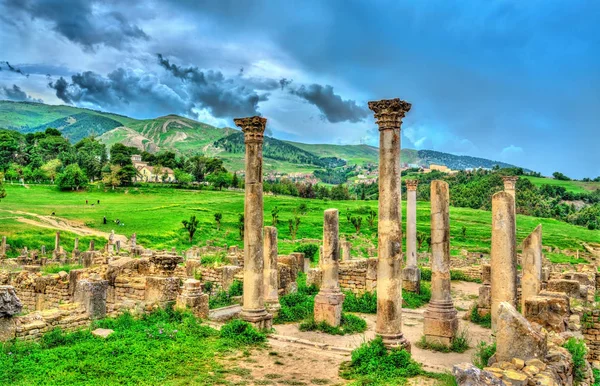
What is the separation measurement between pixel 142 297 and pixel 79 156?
10810 centimetres

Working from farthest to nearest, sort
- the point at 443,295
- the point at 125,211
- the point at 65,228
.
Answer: the point at 125,211 < the point at 65,228 < the point at 443,295

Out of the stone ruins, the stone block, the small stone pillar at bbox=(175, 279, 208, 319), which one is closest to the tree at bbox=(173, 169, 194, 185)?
the stone ruins

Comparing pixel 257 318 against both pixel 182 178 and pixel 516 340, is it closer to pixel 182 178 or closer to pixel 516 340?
pixel 516 340

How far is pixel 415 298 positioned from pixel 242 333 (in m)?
10.1

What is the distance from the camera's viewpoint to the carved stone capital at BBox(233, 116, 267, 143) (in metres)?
14.6

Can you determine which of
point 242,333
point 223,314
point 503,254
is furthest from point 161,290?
point 503,254

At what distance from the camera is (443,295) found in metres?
14.4

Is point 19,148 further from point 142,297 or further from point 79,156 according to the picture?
point 142,297

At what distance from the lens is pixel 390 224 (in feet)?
39.1

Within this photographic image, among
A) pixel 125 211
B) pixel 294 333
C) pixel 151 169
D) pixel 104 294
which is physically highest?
pixel 151 169

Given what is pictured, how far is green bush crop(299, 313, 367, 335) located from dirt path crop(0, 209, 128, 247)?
124ft

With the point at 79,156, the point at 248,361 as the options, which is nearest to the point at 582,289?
the point at 248,361

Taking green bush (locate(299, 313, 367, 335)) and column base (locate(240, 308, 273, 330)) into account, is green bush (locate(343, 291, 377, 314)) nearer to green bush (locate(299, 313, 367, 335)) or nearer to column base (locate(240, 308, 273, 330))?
green bush (locate(299, 313, 367, 335))

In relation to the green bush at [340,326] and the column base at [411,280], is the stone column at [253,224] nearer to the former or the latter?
the green bush at [340,326]
